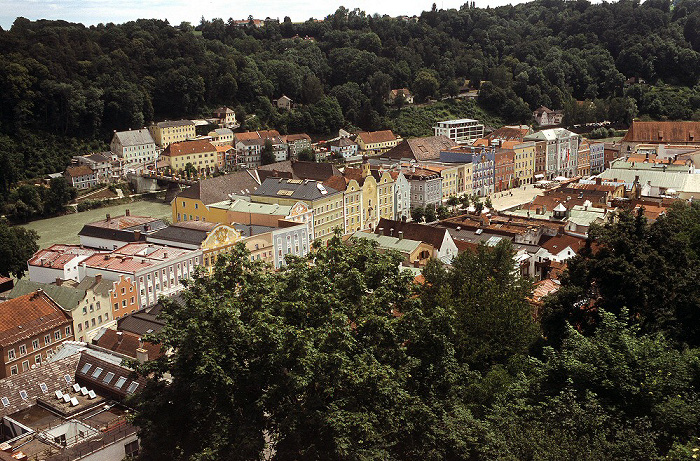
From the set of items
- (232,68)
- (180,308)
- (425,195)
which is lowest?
(425,195)

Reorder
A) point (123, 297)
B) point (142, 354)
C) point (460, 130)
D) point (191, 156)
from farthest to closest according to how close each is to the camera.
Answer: point (460, 130) < point (191, 156) < point (123, 297) < point (142, 354)

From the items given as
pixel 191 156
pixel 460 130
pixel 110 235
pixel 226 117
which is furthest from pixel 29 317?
pixel 460 130

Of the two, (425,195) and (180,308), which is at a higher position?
(180,308)

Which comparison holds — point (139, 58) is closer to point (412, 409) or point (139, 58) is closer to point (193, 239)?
point (193, 239)

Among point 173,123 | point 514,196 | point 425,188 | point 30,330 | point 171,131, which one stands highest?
point 173,123

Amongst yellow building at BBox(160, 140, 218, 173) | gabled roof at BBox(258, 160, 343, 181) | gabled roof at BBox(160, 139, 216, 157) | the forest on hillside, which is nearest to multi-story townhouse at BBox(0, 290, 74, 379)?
gabled roof at BBox(258, 160, 343, 181)

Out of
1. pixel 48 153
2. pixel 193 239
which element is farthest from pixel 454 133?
pixel 193 239

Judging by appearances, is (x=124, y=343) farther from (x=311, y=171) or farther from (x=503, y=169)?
(x=503, y=169)

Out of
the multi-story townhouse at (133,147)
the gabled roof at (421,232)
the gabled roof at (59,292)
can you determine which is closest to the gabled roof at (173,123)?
the multi-story townhouse at (133,147)
